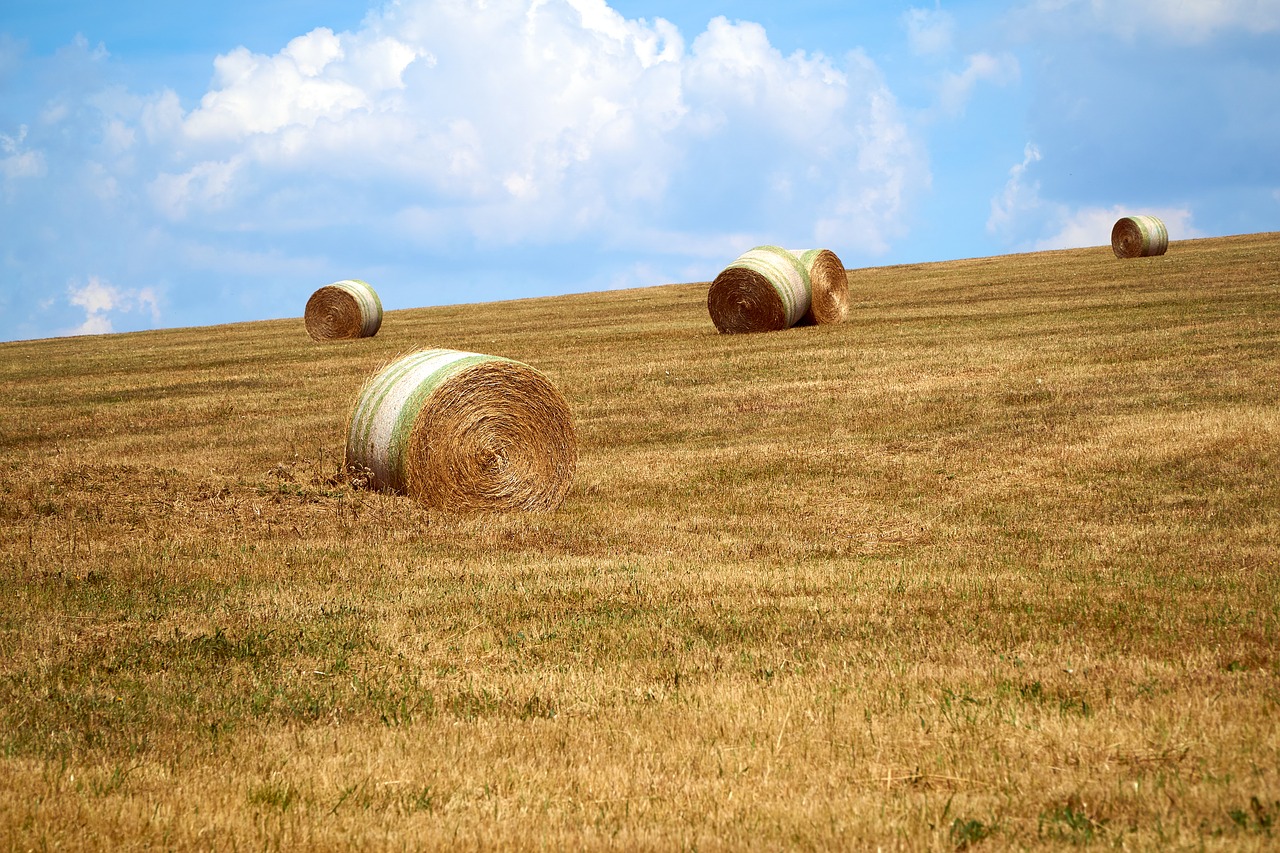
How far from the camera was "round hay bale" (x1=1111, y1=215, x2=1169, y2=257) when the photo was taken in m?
45.5

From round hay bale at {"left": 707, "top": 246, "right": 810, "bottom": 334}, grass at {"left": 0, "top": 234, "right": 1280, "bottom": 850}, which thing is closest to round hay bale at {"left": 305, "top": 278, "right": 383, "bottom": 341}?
round hay bale at {"left": 707, "top": 246, "right": 810, "bottom": 334}

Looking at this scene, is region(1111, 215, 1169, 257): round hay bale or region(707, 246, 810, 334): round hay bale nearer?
region(707, 246, 810, 334): round hay bale

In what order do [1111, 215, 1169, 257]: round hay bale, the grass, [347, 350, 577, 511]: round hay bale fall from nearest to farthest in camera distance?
the grass
[347, 350, 577, 511]: round hay bale
[1111, 215, 1169, 257]: round hay bale

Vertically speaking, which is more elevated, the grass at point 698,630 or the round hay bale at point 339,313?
the round hay bale at point 339,313

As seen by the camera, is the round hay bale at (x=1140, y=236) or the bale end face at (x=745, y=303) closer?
the bale end face at (x=745, y=303)

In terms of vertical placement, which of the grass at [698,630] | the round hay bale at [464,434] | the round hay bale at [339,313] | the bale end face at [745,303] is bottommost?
the grass at [698,630]

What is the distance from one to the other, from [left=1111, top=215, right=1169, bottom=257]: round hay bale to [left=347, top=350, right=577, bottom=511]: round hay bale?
37151 millimetres

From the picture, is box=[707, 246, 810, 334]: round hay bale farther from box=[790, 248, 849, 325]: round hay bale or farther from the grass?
the grass

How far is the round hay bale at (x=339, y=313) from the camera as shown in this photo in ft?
123

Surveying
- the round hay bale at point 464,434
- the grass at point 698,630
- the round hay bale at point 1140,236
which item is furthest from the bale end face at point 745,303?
the round hay bale at point 1140,236

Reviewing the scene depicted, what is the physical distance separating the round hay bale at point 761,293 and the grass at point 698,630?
353 inches

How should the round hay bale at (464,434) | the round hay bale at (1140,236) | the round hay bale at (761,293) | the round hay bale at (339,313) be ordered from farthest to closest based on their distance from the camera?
1. the round hay bale at (1140,236)
2. the round hay bale at (339,313)
3. the round hay bale at (761,293)
4. the round hay bale at (464,434)

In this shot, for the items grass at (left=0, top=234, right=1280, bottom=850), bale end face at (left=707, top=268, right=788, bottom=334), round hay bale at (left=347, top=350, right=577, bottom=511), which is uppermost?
bale end face at (left=707, top=268, right=788, bottom=334)

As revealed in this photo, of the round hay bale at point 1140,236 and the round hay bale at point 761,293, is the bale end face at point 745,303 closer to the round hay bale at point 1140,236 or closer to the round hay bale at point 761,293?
the round hay bale at point 761,293
